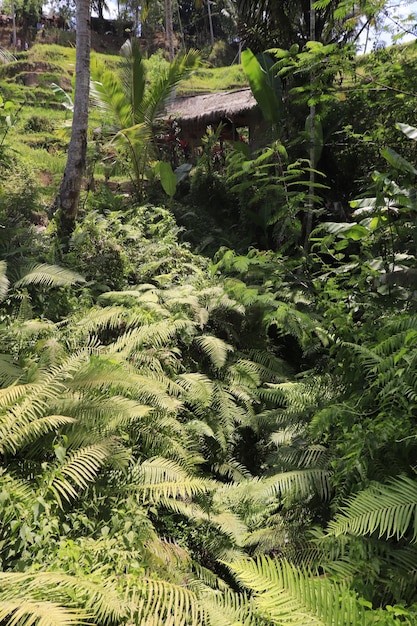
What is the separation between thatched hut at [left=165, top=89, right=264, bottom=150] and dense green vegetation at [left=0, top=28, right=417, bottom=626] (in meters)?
2.44

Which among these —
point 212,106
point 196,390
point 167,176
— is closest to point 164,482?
point 196,390

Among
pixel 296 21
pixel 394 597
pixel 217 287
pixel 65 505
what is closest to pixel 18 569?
pixel 65 505

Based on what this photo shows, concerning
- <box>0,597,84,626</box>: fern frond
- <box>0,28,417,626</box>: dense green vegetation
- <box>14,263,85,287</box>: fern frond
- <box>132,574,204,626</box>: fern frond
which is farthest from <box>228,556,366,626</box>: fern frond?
<box>14,263,85,287</box>: fern frond

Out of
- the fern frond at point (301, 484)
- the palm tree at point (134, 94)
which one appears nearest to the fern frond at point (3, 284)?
the fern frond at point (301, 484)

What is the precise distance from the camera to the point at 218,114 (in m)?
10.9

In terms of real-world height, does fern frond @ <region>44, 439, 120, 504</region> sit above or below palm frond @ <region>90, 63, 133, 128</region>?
below

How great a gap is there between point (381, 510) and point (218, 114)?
403 inches

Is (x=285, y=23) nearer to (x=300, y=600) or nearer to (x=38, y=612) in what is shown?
(x=300, y=600)

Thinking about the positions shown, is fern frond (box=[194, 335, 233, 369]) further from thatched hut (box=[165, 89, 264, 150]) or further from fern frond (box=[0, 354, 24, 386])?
thatched hut (box=[165, 89, 264, 150])

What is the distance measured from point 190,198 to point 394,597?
27.3ft

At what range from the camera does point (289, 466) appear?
3301 millimetres

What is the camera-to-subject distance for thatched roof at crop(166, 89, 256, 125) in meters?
10.4

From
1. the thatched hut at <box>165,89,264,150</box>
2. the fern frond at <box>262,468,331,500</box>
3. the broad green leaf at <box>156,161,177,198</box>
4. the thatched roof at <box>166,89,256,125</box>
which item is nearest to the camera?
the fern frond at <box>262,468,331,500</box>

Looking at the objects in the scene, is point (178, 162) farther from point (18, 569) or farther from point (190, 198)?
point (18, 569)
